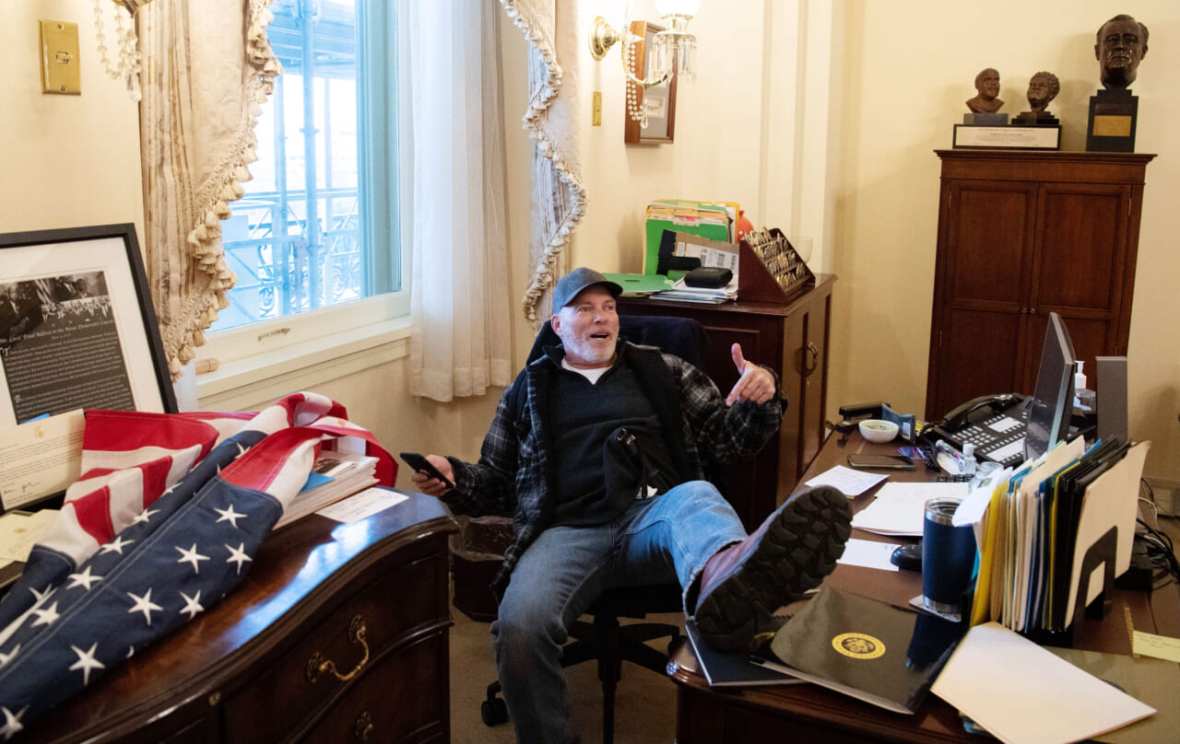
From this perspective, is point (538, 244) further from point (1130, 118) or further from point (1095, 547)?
point (1130, 118)

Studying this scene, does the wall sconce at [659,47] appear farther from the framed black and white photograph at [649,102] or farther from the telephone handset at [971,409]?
the telephone handset at [971,409]

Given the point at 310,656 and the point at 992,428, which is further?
the point at 992,428

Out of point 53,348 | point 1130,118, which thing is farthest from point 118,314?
point 1130,118

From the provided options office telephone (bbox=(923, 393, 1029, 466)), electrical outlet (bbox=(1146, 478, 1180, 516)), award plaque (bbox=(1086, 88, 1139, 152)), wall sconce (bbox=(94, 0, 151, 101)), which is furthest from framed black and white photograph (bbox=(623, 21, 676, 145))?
electrical outlet (bbox=(1146, 478, 1180, 516))

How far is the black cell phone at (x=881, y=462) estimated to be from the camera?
8.24 ft

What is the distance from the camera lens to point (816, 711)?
147 centimetres

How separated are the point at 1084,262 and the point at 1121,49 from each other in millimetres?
794

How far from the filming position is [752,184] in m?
4.57

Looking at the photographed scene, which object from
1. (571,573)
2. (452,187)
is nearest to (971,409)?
(571,573)

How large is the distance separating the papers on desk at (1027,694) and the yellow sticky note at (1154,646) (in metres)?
0.15

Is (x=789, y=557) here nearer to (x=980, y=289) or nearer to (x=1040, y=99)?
(x=980, y=289)

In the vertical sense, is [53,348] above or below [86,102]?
below

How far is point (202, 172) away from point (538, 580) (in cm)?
110

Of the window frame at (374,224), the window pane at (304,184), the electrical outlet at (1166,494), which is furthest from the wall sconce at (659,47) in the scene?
the electrical outlet at (1166,494)
